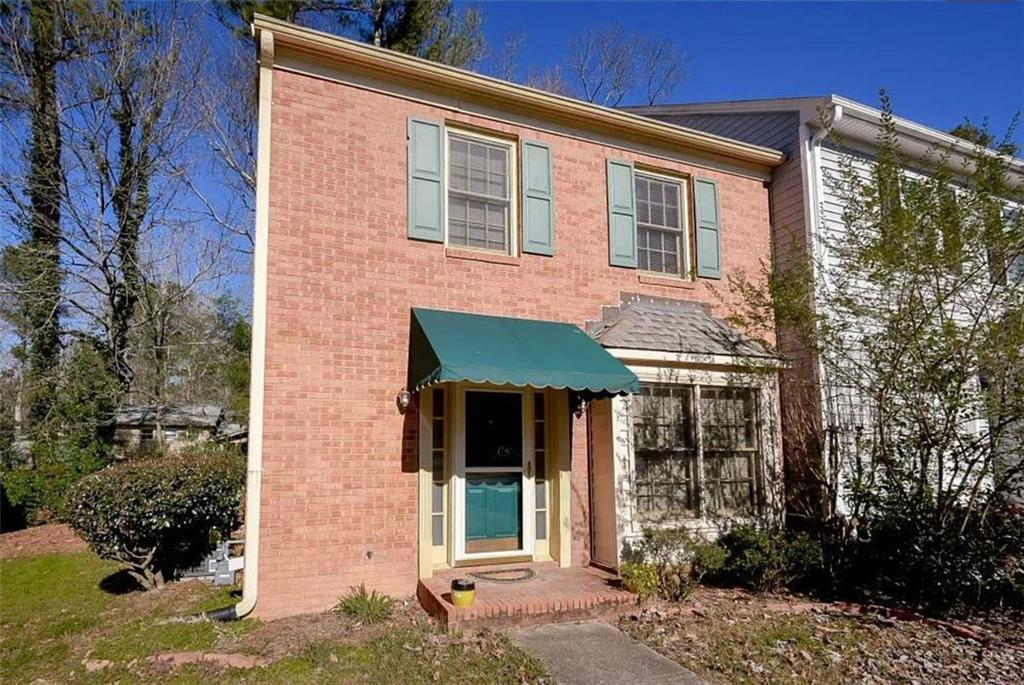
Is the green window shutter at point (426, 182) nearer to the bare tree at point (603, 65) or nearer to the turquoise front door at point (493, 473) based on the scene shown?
the turquoise front door at point (493, 473)

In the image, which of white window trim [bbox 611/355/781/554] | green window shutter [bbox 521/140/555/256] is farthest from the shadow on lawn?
green window shutter [bbox 521/140/555/256]

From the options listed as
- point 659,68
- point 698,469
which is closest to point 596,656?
Result: point 698,469

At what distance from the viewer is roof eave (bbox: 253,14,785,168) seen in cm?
830

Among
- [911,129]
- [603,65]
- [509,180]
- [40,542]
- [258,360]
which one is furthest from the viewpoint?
[603,65]

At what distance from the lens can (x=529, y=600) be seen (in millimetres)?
7414

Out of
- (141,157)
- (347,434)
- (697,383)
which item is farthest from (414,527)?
(141,157)

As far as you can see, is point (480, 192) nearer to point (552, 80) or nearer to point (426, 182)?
point (426, 182)

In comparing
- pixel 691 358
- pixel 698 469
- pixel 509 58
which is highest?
pixel 509 58

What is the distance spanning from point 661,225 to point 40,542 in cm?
1506

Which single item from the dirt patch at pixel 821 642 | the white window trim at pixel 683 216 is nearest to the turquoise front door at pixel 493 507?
the dirt patch at pixel 821 642

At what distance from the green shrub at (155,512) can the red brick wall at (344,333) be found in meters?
2.79

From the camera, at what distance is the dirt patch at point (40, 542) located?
43.5 ft

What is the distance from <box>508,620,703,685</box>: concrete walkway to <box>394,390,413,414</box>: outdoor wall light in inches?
123

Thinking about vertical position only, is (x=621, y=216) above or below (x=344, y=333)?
above
